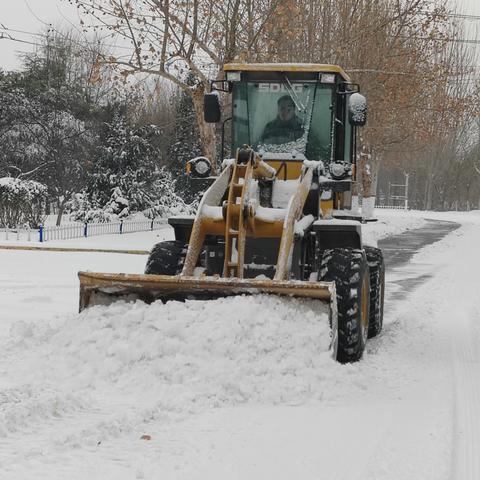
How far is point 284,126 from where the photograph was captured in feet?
28.2

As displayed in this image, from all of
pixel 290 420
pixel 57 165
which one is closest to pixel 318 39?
pixel 57 165

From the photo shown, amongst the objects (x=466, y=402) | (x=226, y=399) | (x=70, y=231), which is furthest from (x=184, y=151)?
(x=226, y=399)

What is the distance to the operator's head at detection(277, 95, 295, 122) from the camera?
858 centimetres

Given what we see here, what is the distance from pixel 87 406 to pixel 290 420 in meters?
1.34

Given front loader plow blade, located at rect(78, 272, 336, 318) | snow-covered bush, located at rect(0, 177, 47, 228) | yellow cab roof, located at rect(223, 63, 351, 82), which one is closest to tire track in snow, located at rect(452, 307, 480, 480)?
front loader plow blade, located at rect(78, 272, 336, 318)

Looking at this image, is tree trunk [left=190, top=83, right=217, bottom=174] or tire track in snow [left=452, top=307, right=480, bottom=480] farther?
tree trunk [left=190, top=83, right=217, bottom=174]

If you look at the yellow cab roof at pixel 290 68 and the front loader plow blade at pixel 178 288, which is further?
the yellow cab roof at pixel 290 68

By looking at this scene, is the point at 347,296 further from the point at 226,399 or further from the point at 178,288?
the point at 226,399

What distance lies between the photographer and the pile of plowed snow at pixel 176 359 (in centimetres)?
554

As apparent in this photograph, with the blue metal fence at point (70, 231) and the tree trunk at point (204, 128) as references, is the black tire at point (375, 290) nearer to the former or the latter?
the tree trunk at point (204, 128)

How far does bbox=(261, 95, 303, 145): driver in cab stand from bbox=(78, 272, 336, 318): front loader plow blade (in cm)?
254

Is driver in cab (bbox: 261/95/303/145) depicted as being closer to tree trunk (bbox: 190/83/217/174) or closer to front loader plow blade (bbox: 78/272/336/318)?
front loader plow blade (bbox: 78/272/336/318)

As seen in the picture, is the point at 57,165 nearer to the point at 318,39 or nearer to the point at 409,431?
the point at 318,39

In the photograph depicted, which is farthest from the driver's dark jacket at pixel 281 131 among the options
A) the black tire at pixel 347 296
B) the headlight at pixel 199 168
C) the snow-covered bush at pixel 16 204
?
the snow-covered bush at pixel 16 204
